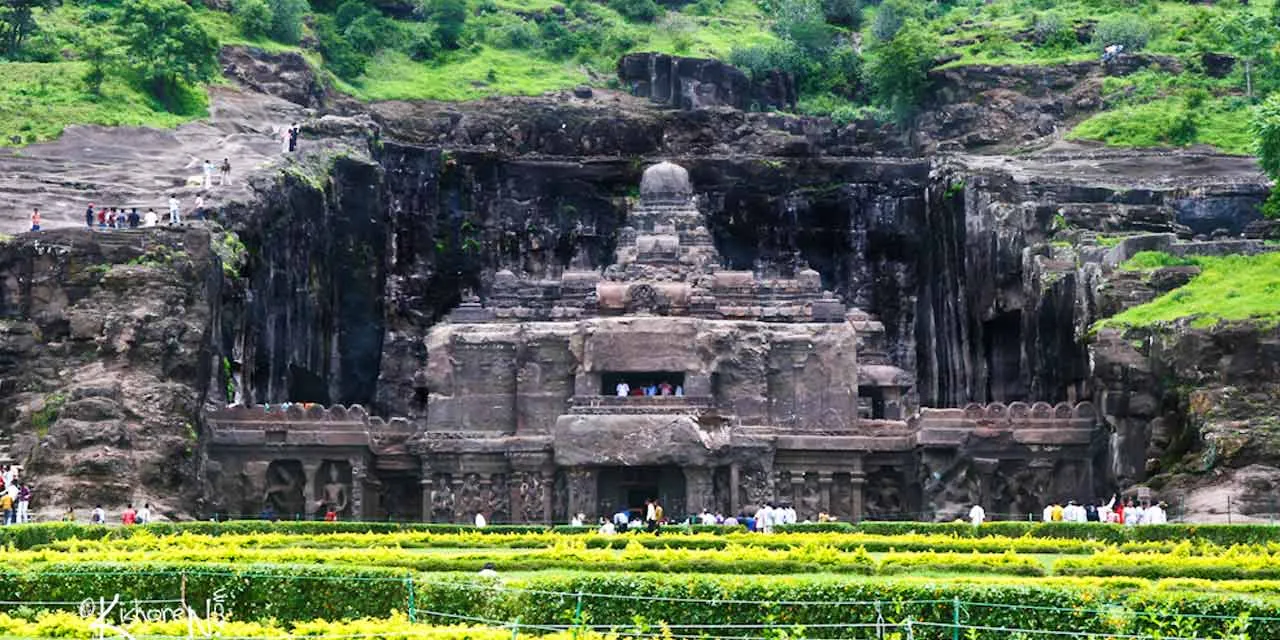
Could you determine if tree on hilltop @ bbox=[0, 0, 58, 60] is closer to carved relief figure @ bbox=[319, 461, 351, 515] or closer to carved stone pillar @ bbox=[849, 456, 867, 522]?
carved relief figure @ bbox=[319, 461, 351, 515]

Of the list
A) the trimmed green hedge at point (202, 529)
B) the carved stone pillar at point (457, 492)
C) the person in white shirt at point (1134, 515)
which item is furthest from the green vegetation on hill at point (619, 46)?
the trimmed green hedge at point (202, 529)

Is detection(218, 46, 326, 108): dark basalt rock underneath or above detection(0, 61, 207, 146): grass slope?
above

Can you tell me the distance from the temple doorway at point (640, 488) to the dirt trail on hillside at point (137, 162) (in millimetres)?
17042

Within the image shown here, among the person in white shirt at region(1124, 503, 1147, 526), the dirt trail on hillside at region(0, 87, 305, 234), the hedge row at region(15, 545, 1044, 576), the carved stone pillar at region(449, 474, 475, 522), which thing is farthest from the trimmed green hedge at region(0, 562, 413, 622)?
the dirt trail on hillside at region(0, 87, 305, 234)

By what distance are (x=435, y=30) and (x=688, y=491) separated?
152 ft

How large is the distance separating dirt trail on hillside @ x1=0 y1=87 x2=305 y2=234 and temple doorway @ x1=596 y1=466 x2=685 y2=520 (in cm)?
1704

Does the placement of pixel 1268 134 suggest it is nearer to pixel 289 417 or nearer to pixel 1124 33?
pixel 289 417

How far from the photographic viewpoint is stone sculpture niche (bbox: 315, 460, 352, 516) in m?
65.4

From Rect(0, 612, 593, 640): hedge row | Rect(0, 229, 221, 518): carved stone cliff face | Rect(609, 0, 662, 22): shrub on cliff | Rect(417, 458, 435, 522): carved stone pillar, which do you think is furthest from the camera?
Rect(609, 0, 662, 22): shrub on cliff

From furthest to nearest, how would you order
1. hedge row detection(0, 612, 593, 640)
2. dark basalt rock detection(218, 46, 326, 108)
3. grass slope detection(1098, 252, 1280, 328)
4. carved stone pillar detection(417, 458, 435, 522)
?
1. dark basalt rock detection(218, 46, 326, 108)
2. carved stone pillar detection(417, 458, 435, 522)
3. grass slope detection(1098, 252, 1280, 328)
4. hedge row detection(0, 612, 593, 640)

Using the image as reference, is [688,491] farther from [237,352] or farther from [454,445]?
[237,352]

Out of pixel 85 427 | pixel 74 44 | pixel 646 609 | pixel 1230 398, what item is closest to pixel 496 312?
pixel 85 427

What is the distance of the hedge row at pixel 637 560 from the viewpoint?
36.1 meters

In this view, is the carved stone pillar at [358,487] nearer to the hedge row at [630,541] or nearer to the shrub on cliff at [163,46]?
the hedge row at [630,541]
